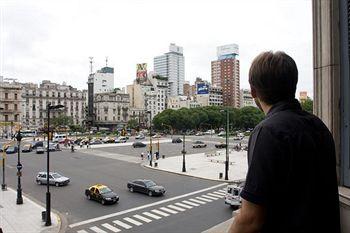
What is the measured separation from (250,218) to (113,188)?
28191mm

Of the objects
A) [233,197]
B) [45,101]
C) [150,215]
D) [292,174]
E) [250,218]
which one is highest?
[45,101]

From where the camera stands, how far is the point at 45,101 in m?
141

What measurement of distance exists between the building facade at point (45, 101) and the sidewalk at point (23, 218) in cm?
11646

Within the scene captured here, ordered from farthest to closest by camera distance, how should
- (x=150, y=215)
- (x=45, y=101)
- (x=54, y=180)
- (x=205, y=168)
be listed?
(x=45, y=101) < (x=205, y=168) < (x=54, y=180) < (x=150, y=215)

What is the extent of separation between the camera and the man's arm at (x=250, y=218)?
6.23 ft

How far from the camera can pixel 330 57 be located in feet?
17.3

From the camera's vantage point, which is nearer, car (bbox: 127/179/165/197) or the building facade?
car (bbox: 127/179/165/197)

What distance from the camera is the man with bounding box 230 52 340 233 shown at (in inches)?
73.9

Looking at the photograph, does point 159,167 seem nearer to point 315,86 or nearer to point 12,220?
point 12,220

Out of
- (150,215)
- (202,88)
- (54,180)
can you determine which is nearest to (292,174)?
(150,215)

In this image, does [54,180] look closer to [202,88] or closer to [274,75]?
[274,75]

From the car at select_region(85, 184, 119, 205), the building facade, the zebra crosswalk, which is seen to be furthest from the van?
the building facade

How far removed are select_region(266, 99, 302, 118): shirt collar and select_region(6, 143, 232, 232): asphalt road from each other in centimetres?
1622

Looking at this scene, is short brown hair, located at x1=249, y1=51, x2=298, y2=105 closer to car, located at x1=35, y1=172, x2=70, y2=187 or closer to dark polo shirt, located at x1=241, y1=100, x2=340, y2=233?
dark polo shirt, located at x1=241, y1=100, x2=340, y2=233
